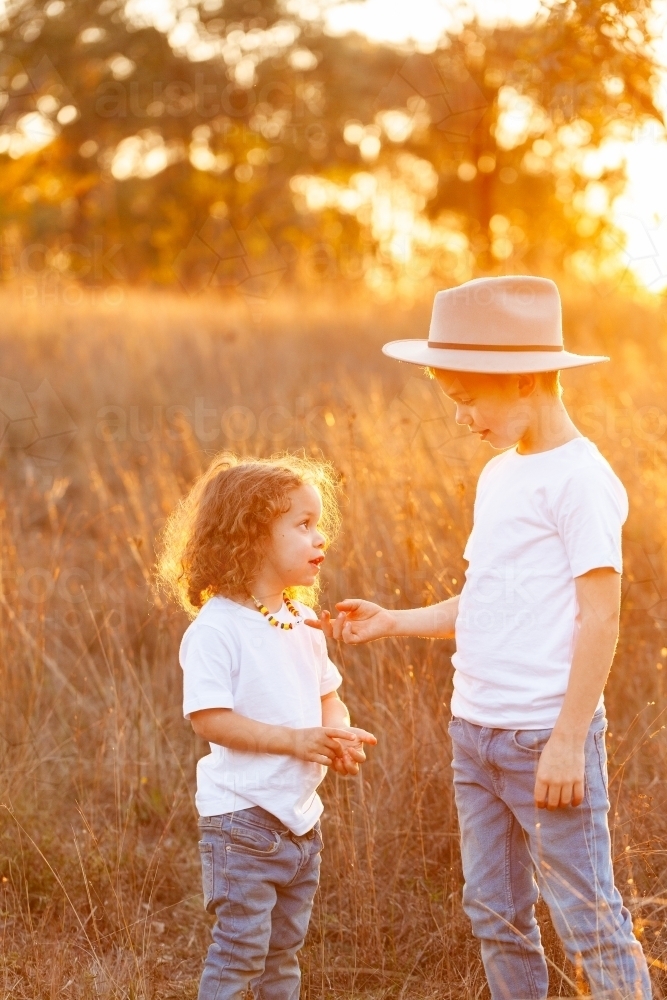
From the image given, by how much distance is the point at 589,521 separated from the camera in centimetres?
199

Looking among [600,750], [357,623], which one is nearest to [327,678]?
[357,623]

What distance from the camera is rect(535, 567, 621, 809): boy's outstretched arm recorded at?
1.97m

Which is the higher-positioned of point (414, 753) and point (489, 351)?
point (489, 351)

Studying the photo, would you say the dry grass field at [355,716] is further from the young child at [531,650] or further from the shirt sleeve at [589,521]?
the shirt sleeve at [589,521]

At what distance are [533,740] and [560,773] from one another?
111 mm

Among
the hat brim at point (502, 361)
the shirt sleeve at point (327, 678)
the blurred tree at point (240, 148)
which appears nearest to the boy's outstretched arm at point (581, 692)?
the hat brim at point (502, 361)

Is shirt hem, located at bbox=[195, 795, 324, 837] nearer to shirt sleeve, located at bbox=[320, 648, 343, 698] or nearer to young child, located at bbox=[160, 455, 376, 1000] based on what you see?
young child, located at bbox=[160, 455, 376, 1000]

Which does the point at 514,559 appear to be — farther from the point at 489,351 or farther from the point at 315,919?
the point at 315,919

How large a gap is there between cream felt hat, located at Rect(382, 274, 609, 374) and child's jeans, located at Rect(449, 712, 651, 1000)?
2.39ft

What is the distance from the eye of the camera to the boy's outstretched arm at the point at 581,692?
1970mm

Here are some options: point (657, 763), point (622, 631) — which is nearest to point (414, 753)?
point (657, 763)

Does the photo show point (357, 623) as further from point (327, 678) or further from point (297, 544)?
point (297, 544)

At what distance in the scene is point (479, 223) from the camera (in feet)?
71.8

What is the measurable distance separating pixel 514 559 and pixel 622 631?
1914 millimetres
